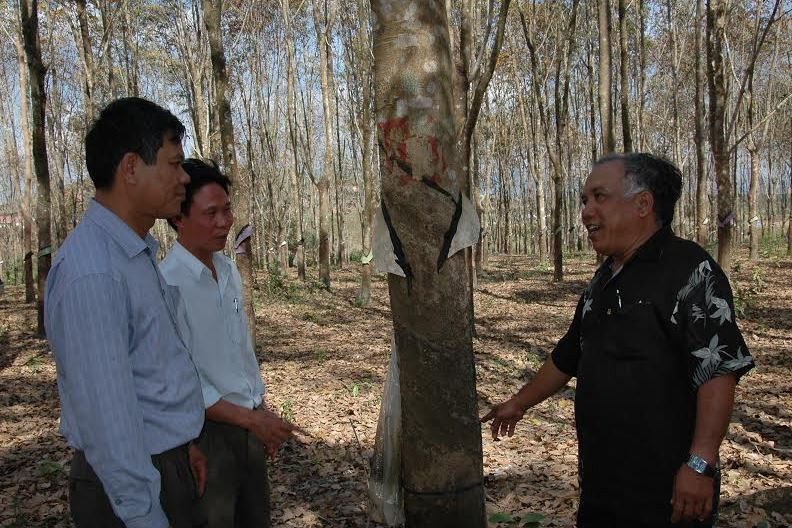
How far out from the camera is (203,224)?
7.27ft

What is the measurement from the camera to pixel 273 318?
38.4 feet

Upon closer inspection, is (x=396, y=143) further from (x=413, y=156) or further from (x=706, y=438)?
(x=706, y=438)

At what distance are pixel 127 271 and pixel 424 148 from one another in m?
0.87

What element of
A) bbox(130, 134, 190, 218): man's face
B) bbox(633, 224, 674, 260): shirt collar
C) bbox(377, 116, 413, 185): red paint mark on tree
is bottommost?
bbox(633, 224, 674, 260): shirt collar

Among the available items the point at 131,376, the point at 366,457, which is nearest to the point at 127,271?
the point at 131,376

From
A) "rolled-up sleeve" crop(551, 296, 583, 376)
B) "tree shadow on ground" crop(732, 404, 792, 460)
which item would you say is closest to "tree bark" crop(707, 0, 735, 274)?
"tree shadow on ground" crop(732, 404, 792, 460)

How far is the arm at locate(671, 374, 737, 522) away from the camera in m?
1.67

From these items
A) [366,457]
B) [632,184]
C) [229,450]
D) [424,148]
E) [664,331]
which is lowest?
[366,457]

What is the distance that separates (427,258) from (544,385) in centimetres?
86

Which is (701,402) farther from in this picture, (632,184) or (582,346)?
(632,184)

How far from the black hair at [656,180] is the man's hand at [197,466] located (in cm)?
156

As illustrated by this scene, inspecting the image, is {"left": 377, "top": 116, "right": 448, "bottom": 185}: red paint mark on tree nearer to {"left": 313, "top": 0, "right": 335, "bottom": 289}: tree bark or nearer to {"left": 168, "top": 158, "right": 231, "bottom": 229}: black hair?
{"left": 168, "top": 158, "right": 231, "bottom": 229}: black hair

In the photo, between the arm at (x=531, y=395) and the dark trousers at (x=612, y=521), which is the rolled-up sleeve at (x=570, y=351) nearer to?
the arm at (x=531, y=395)

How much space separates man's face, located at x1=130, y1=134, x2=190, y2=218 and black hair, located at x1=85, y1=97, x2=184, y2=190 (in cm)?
2
